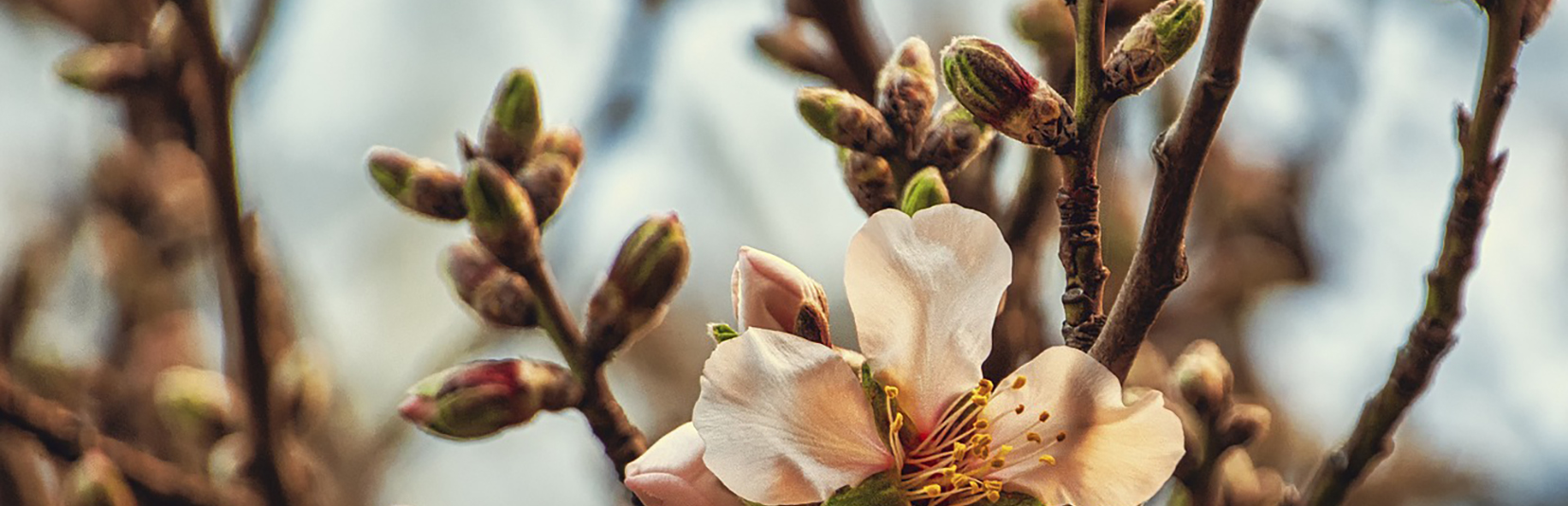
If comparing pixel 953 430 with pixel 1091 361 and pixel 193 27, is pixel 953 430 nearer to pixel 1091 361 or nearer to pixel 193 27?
pixel 1091 361

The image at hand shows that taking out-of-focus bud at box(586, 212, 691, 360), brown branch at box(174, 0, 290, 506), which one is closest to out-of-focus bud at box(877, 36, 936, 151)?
out-of-focus bud at box(586, 212, 691, 360)

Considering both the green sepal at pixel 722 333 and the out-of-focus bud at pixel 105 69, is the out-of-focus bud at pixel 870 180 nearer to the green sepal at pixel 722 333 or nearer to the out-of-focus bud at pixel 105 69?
the green sepal at pixel 722 333

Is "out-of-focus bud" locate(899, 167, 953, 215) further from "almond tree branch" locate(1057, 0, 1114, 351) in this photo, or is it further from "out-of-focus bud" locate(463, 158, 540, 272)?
"out-of-focus bud" locate(463, 158, 540, 272)

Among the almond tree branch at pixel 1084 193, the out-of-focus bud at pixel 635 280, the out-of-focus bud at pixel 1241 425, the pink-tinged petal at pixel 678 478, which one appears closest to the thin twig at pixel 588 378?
the out-of-focus bud at pixel 635 280

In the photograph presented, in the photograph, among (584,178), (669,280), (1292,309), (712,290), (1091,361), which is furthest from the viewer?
(712,290)

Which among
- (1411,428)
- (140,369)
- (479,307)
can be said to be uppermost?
(479,307)

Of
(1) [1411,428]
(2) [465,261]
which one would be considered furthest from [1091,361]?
(1) [1411,428]
